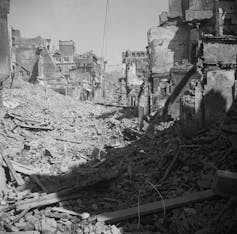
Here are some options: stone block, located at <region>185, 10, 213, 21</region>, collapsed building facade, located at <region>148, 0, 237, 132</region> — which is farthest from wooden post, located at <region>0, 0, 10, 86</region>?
stone block, located at <region>185, 10, 213, 21</region>

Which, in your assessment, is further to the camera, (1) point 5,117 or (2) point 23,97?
(2) point 23,97

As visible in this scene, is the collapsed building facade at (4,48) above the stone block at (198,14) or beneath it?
beneath

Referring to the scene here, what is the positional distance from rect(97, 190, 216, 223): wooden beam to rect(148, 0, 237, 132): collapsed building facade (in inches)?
129

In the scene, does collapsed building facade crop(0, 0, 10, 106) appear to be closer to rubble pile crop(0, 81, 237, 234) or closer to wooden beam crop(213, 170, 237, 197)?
rubble pile crop(0, 81, 237, 234)

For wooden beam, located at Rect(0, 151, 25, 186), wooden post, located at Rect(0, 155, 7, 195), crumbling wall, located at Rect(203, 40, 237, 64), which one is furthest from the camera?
crumbling wall, located at Rect(203, 40, 237, 64)

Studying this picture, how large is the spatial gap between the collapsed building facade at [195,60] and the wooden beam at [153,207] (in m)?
3.27

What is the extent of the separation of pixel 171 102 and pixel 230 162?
696 centimetres

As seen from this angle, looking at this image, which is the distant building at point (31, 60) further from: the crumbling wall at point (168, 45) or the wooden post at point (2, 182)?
the wooden post at point (2, 182)

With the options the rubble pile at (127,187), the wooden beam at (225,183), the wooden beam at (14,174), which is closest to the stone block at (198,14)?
the rubble pile at (127,187)

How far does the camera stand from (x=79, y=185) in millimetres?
6145

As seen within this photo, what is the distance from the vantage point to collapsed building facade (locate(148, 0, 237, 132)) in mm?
8102

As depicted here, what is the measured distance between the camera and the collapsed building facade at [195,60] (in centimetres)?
810

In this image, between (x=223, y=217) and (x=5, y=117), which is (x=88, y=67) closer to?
(x=5, y=117)

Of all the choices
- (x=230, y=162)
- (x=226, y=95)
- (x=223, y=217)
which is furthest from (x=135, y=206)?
(x=226, y=95)
